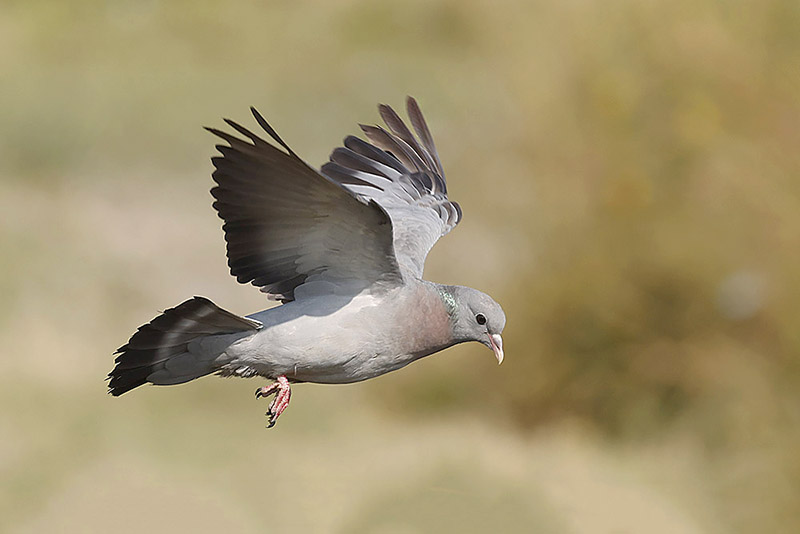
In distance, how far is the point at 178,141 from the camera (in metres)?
18.1

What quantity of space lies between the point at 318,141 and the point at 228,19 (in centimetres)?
384

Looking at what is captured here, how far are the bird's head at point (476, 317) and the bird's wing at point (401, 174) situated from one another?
2.93 feet

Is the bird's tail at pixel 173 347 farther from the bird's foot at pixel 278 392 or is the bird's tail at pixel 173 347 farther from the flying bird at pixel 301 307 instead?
the bird's foot at pixel 278 392

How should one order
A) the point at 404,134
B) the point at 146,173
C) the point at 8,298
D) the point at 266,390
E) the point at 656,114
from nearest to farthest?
1. the point at 266,390
2. the point at 404,134
3. the point at 656,114
4. the point at 8,298
5. the point at 146,173

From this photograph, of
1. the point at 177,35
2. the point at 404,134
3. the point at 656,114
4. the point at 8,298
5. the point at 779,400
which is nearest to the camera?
the point at 404,134

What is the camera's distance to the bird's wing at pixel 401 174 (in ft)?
21.5

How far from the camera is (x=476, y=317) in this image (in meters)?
5.45

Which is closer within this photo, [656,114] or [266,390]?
[266,390]

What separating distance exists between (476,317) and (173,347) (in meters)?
1.44

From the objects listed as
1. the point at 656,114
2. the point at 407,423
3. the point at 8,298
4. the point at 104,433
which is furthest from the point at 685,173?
the point at 8,298

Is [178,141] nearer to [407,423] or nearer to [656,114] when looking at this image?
[407,423]

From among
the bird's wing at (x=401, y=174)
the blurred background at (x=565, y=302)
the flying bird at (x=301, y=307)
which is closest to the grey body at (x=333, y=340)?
the flying bird at (x=301, y=307)

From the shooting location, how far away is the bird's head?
17.8 feet

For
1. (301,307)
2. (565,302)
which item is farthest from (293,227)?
(565,302)
